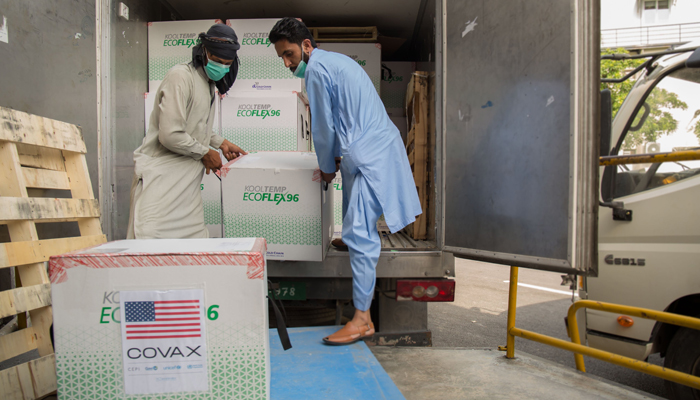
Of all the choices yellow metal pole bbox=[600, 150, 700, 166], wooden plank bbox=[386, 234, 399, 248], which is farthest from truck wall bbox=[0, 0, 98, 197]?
yellow metal pole bbox=[600, 150, 700, 166]

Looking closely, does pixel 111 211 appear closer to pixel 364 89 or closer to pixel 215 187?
pixel 215 187

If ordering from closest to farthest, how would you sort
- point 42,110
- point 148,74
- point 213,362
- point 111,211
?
point 213,362 < point 42,110 < point 111,211 < point 148,74

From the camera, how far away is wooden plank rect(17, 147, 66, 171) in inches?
81.4

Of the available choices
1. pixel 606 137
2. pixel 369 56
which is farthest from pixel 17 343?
pixel 369 56

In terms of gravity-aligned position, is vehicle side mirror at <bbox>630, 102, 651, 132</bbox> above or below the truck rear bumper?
above

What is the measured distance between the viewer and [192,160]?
2301 mm

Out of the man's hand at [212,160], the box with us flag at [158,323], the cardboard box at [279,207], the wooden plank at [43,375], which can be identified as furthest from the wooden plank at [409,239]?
the wooden plank at [43,375]

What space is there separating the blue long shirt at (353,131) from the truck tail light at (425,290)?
0.34 meters

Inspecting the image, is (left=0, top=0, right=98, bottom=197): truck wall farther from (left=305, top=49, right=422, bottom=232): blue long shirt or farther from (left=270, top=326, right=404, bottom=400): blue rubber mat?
(left=270, top=326, right=404, bottom=400): blue rubber mat

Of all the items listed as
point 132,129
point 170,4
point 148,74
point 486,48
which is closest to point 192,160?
point 132,129

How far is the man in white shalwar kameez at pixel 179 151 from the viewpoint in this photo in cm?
212

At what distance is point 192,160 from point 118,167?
76cm

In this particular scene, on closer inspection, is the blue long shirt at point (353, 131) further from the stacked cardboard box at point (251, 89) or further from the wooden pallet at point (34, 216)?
the wooden pallet at point (34, 216)

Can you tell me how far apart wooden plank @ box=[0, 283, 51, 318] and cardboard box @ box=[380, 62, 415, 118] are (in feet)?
11.2
